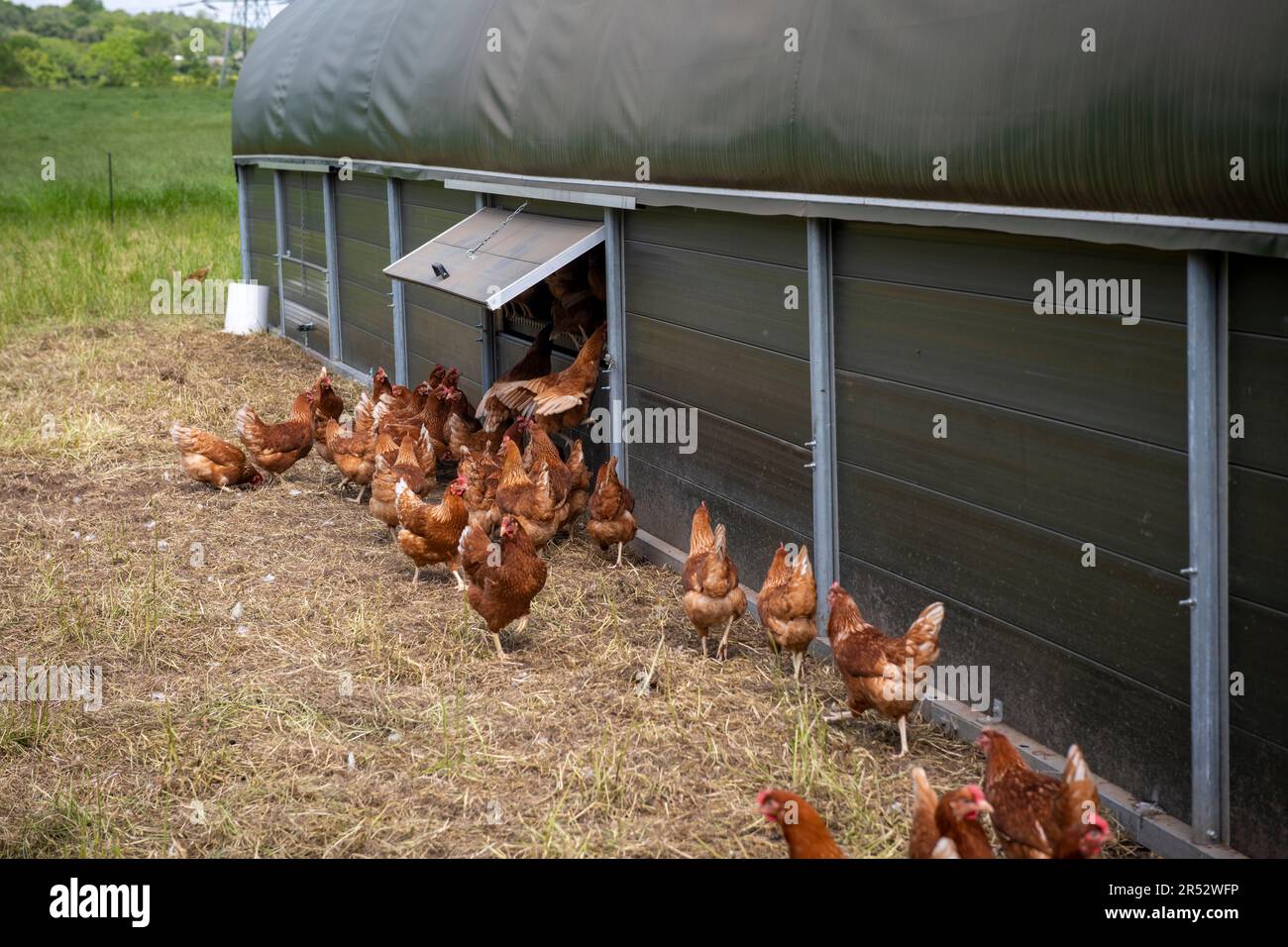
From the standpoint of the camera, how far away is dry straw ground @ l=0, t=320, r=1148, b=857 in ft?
16.7

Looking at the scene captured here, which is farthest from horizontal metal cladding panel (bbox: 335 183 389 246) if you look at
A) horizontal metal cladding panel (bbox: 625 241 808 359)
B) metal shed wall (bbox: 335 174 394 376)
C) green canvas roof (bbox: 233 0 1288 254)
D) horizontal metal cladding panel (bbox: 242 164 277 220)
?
horizontal metal cladding panel (bbox: 625 241 808 359)

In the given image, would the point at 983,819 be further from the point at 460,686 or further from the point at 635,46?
the point at 635,46

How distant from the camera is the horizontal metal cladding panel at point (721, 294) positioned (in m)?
6.82

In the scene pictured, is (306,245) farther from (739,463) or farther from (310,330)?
(739,463)

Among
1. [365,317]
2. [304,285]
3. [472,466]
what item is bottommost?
[472,466]

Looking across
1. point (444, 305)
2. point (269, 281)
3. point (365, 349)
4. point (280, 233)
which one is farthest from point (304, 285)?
point (444, 305)

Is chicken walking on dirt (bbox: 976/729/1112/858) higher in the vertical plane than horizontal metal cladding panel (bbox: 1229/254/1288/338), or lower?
lower

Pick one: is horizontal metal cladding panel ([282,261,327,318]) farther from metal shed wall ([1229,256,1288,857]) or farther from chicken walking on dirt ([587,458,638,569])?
metal shed wall ([1229,256,1288,857])

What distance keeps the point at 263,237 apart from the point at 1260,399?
16.7 meters

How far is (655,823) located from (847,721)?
4.26 feet

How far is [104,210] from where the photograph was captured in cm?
2858

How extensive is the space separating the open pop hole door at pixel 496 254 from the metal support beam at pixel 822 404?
2.32 m

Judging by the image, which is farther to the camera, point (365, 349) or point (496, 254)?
point (365, 349)

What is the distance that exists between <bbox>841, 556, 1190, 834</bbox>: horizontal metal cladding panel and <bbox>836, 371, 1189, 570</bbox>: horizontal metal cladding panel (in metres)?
0.37
